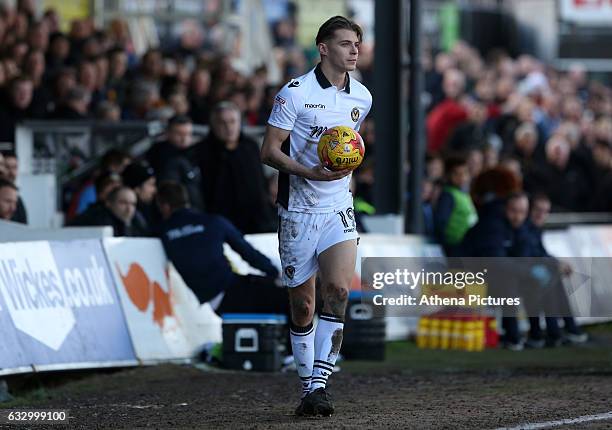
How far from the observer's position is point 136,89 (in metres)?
19.0

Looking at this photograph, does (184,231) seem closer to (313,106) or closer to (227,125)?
(227,125)

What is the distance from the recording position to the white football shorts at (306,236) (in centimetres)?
1015

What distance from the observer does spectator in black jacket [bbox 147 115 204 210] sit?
1603 centimetres

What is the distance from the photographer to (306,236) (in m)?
10.1

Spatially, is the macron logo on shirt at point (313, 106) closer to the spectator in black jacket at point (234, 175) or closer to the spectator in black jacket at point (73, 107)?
the spectator in black jacket at point (234, 175)

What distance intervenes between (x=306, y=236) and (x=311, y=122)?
2.36ft

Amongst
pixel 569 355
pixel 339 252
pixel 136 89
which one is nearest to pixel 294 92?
pixel 339 252

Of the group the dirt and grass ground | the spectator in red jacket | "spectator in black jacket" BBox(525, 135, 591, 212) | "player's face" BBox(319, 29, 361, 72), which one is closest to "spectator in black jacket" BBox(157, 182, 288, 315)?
the dirt and grass ground

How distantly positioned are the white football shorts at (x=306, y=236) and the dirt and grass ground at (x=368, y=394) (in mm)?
937

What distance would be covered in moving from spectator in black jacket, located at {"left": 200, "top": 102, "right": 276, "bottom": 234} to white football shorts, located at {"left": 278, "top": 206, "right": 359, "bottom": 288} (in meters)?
Answer: 5.71

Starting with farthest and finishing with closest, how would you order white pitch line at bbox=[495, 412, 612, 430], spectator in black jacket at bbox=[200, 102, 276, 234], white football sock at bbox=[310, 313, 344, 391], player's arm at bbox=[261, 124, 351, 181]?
spectator in black jacket at bbox=[200, 102, 276, 234] → white football sock at bbox=[310, 313, 344, 391] → player's arm at bbox=[261, 124, 351, 181] → white pitch line at bbox=[495, 412, 612, 430]

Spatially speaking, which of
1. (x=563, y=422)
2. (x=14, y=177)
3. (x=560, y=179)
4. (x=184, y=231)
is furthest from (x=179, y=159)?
(x=560, y=179)

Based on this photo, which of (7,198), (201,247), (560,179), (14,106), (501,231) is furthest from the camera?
(560,179)

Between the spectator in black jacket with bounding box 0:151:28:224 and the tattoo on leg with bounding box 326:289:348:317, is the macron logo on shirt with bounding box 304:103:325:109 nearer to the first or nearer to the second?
the tattoo on leg with bounding box 326:289:348:317
